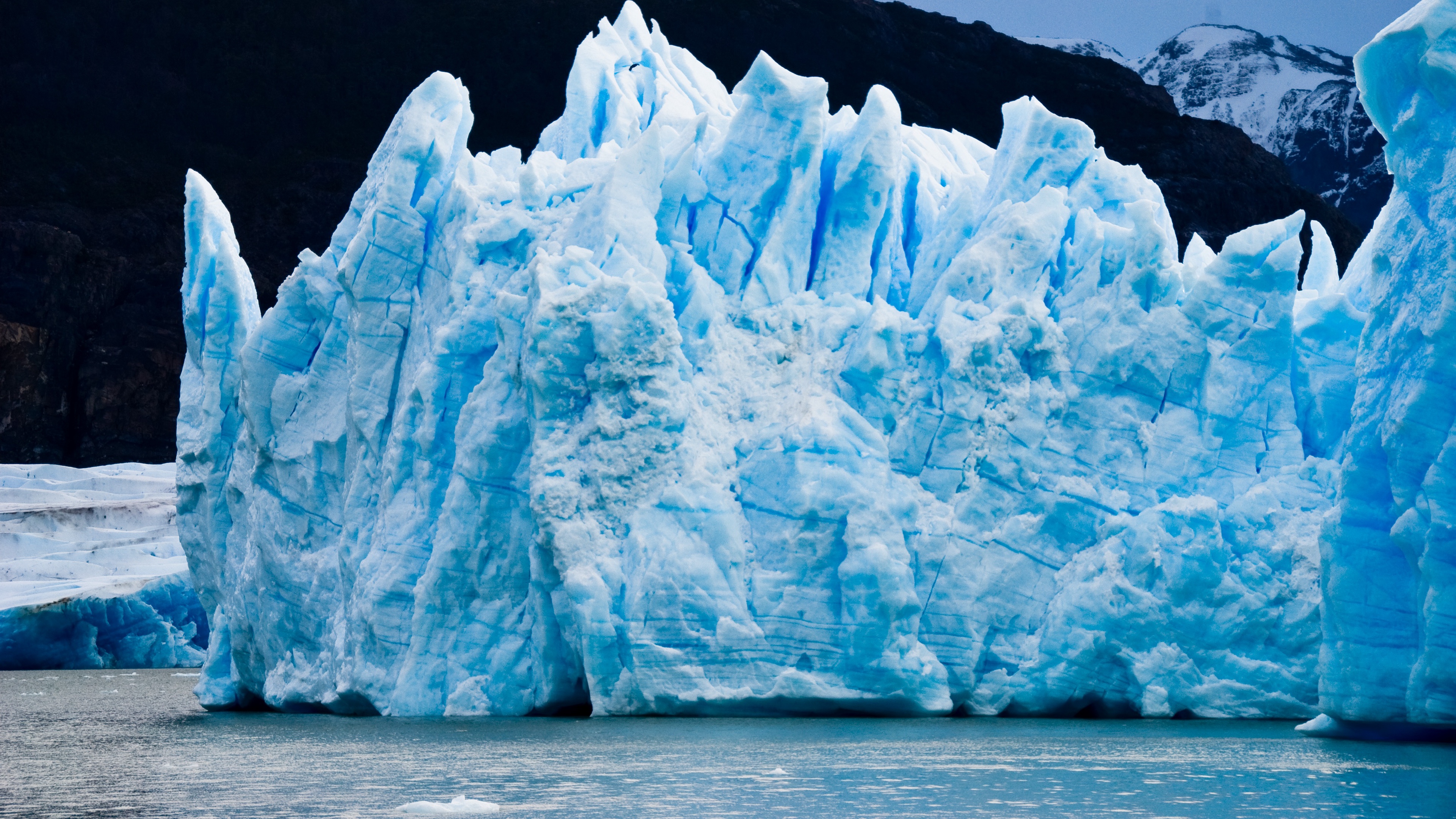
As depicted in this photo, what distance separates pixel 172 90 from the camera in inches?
2112

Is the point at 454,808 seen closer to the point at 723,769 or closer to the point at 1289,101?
the point at 723,769

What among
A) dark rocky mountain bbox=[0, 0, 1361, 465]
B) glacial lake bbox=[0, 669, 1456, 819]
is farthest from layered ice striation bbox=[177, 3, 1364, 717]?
dark rocky mountain bbox=[0, 0, 1361, 465]

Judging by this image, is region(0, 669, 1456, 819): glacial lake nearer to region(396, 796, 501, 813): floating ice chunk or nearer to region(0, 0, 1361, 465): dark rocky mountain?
region(396, 796, 501, 813): floating ice chunk

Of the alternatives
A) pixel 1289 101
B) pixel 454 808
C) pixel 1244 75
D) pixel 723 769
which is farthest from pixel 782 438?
pixel 1244 75

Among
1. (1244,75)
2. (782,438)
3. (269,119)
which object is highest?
(1244,75)

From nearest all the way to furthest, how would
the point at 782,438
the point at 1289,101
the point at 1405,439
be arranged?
the point at 1405,439 → the point at 782,438 → the point at 1289,101

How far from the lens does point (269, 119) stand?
54281mm

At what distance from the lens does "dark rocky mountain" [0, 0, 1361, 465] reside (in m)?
44.9

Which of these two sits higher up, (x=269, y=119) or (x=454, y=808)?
(x=269, y=119)

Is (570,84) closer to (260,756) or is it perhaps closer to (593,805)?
(260,756)

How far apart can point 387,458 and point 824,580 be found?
186 inches

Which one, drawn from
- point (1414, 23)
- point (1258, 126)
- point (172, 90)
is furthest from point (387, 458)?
point (1258, 126)

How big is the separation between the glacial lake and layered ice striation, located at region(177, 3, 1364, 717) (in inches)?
26.6

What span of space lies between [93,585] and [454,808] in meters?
23.0
